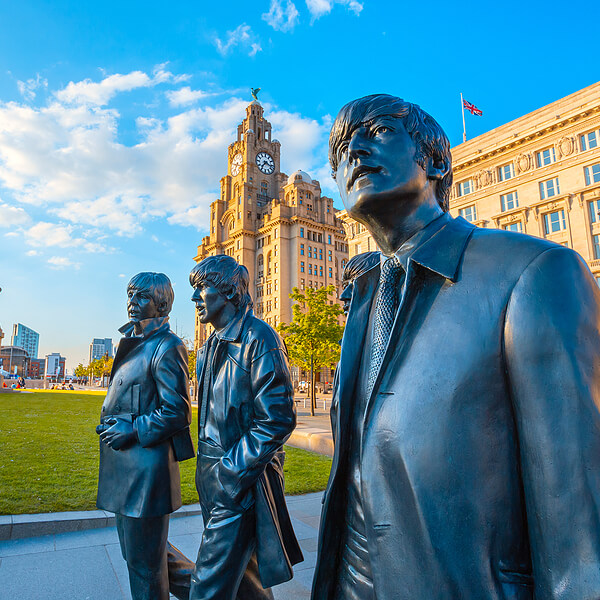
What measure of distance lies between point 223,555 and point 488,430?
249 cm

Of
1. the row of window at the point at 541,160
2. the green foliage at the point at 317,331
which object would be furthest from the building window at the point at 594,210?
the green foliage at the point at 317,331

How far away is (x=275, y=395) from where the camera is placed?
3.09 metres

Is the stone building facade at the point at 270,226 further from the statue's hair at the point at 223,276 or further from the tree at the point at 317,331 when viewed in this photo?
the statue's hair at the point at 223,276

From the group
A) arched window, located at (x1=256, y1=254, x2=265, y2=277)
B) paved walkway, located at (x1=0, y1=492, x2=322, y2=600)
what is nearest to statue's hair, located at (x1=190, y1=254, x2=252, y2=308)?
paved walkway, located at (x1=0, y1=492, x2=322, y2=600)

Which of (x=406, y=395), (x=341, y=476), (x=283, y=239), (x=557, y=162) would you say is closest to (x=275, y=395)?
(x=341, y=476)

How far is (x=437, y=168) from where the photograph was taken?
131 centimetres

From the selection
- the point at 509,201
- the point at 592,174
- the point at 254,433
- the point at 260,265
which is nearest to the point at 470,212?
the point at 509,201

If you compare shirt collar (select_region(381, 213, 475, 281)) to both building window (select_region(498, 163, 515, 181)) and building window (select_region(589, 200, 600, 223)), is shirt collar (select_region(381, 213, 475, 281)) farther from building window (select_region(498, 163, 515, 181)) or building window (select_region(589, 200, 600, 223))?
building window (select_region(498, 163, 515, 181))

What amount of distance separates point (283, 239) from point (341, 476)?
75.0m

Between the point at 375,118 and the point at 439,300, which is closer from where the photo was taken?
the point at 439,300

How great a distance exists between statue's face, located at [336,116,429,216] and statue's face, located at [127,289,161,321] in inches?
123

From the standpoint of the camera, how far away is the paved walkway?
4277 mm

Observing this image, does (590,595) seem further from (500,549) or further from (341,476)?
(341,476)

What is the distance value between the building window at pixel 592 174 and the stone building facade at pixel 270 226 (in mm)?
46877
